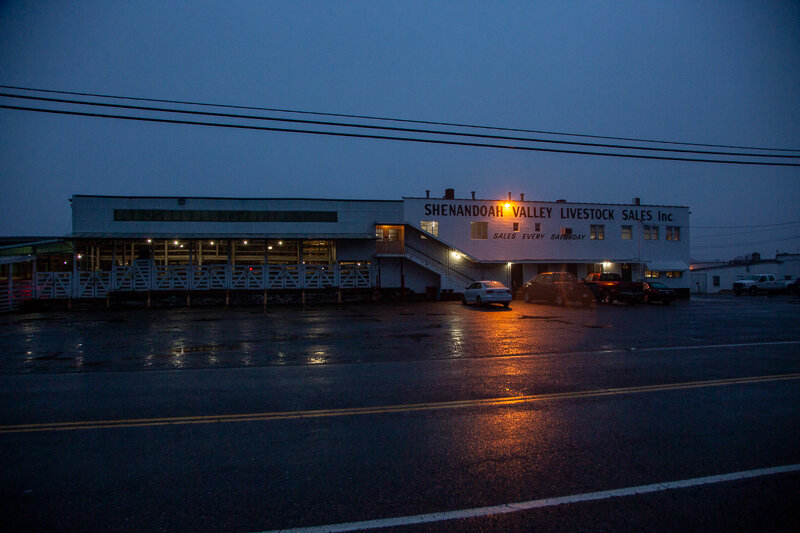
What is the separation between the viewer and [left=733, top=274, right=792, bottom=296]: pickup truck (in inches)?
1592

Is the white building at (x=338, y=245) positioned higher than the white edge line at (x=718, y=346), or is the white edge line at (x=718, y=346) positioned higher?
the white building at (x=338, y=245)

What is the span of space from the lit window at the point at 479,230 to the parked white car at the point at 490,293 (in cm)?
808

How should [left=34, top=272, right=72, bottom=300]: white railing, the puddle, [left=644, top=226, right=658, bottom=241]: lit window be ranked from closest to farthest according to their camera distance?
the puddle
[left=34, top=272, right=72, bottom=300]: white railing
[left=644, top=226, right=658, bottom=241]: lit window

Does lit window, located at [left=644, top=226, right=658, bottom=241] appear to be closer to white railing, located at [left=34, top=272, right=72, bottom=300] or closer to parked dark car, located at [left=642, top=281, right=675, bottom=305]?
parked dark car, located at [left=642, top=281, right=675, bottom=305]

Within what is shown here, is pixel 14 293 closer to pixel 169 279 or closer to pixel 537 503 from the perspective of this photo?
pixel 169 279

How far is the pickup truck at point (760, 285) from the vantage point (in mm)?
40438

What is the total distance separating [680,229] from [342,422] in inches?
1650

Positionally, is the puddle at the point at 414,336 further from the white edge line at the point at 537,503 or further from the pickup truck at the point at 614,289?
the pickup truck at the point at 614,289

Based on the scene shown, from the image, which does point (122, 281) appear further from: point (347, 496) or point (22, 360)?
point (347, 496)

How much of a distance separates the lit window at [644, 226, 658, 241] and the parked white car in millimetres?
19427

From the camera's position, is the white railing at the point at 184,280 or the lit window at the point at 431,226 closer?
the white railing at the point at 184,280

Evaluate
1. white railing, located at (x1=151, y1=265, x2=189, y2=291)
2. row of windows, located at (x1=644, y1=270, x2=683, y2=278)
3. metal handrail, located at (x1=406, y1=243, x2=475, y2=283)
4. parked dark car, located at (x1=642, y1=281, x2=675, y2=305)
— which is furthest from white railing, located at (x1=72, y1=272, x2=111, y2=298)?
row of windows, located at (x1=644, y1=270, x2=683, y2=278)

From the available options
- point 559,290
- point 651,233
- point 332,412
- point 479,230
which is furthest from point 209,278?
point 651,233

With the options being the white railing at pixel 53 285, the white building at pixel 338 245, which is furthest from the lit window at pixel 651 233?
the white railing at pixel 53 285
